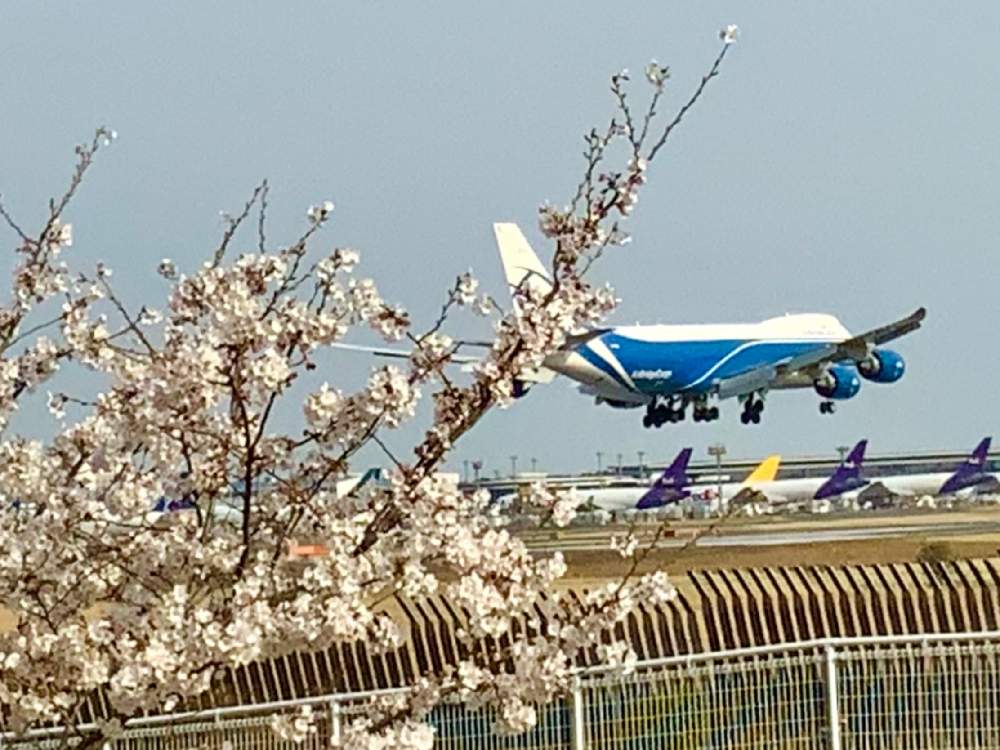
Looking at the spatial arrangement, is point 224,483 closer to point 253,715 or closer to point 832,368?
point 253,715

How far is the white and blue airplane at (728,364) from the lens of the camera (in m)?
61.6

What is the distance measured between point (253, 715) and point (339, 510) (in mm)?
2632

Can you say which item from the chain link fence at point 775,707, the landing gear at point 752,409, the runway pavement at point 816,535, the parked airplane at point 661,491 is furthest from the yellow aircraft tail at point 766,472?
the chain link fence at point 775,707

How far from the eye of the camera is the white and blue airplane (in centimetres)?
6156

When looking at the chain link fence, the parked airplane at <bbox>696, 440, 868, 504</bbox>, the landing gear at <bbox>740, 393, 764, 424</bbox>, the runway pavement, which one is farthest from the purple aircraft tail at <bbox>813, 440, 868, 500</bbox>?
the chain link fence

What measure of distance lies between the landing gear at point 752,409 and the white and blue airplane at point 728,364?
0.03 metres

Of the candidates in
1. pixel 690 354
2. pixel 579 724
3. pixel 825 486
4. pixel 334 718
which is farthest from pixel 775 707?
pixel 825 486

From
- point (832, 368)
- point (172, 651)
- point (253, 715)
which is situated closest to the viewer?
point (172, 651)

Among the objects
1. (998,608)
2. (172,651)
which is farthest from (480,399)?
(998,608)

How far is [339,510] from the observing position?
650 cm

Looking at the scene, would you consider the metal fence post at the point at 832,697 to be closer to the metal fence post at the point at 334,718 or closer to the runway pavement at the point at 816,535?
the metal fence post at the point at 334,718

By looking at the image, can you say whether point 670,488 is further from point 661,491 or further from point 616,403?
point 616,403

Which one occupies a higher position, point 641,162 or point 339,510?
point 641,162

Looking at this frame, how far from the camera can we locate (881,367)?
2473 inches
